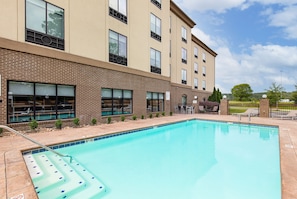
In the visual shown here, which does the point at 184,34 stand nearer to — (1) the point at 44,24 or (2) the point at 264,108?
(2) the point at 264,108

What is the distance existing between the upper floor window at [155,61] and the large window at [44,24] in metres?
8.52

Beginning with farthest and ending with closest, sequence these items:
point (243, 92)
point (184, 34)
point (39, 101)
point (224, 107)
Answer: point (243, 92)
point (184, 34)
point (224, 107)
point (39, 101)

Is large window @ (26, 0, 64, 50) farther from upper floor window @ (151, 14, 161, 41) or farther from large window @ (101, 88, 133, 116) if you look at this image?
upper floor window @ (151, 14, 161, 41)

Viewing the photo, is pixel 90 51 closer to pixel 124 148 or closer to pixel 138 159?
pixel 124 148

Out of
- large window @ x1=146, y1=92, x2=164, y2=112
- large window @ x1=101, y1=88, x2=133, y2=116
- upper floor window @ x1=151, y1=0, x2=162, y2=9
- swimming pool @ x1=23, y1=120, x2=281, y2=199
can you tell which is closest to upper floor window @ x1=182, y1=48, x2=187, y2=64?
upper floor window @ x1=151, y1=0, x2=162, y2=9

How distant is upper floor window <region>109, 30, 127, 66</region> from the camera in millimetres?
12052

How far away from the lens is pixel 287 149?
19.5ft

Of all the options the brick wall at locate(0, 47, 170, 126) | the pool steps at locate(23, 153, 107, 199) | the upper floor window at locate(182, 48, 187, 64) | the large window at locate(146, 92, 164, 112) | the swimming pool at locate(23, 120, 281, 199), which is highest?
the upper floor window at locate(182, 48, 187, 64)

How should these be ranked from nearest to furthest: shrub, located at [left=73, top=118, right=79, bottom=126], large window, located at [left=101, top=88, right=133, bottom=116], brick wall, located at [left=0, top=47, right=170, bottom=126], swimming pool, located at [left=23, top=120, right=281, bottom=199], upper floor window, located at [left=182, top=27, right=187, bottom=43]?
swimming pool, located at [left=23, top=120, right=281, bottom=199] → brick wall, located at [left=0, top=47, right=170, bottom=126] → shrub, located at [left=73, top=118, right=79, bottom=126] → large window, located at [left=101, top=88, right=133, bottom=116] → upper floor window, located at [left=182, top=27, right=187, bottom=43]

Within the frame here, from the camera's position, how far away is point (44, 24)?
846 centimetres

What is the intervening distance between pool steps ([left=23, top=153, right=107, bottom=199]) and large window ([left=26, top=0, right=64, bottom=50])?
19.0ft

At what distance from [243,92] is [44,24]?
72.2m

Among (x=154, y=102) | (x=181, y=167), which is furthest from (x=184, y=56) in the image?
(x=181, y=167)

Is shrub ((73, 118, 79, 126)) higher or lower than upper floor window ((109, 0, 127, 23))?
lower
